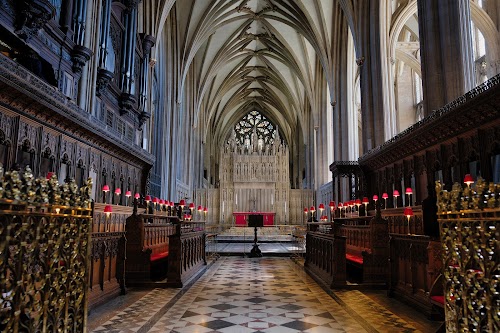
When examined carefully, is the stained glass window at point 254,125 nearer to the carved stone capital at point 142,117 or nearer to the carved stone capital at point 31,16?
the carved stone capital at point 142,117

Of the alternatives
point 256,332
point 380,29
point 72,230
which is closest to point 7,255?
point 72,230

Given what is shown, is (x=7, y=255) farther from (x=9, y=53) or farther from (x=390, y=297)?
(x=9, y=53)

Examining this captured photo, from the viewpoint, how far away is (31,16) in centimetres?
729

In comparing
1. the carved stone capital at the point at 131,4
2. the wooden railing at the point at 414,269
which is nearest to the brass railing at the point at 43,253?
the wooden railing at the point at 414,269

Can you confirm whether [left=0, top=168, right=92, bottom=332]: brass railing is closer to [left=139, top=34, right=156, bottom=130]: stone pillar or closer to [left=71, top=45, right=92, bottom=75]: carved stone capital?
[left=71, top=45, right=92, bottom=75]: carved stone capital

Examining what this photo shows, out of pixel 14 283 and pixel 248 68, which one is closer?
pixel 14 283

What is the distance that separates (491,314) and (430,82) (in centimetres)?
879

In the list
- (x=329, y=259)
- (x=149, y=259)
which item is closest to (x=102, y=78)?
(x=149, y=259)

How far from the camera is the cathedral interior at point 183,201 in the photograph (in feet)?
6.68

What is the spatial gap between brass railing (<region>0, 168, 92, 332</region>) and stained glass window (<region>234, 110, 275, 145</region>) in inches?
1604

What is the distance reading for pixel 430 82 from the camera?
31.1 ft

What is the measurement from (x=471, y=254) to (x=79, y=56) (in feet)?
32.0

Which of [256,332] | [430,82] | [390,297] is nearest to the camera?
[256,332]

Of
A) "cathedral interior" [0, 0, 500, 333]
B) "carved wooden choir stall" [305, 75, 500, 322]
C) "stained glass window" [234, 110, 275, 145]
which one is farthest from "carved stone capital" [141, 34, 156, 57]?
"stained glass window" [234, 110, 275, 145]
